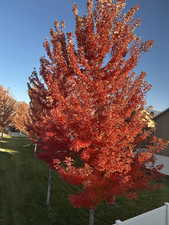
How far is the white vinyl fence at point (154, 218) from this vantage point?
5906 millimetres

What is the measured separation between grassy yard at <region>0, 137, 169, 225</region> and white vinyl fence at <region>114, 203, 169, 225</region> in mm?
2771

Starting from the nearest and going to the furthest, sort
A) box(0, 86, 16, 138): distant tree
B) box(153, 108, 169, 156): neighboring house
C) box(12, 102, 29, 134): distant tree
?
box(153, 108, 169, 156): neighboring house
box(0, 86, 16, 138): distant tree
box(12, 102, 29, 134): distant tree

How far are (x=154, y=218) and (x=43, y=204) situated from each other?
5.62 m

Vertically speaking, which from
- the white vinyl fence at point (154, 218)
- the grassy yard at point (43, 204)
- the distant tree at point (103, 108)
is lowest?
the grassy yard at point (43, 204)

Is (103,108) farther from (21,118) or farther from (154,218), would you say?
(21,118)

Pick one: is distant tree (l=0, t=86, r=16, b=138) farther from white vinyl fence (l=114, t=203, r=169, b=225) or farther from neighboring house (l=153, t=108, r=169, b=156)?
white vinyl fence (l=114, t=203, r=169, b=225)

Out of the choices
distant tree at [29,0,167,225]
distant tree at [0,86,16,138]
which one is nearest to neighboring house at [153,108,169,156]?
distant tree at [29,0,167,225]

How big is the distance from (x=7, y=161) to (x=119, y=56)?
15246 mm

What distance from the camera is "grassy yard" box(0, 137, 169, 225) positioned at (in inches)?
344

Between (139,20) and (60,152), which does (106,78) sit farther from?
(60,152)

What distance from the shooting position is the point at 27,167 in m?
16.2

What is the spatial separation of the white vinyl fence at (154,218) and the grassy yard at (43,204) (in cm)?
277

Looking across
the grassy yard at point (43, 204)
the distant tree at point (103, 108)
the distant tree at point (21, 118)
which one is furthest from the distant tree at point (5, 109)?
the distant tree at point (103, 108)

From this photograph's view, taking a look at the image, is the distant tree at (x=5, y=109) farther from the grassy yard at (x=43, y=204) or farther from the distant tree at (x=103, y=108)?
the distant tree at (x=103, y=108)
